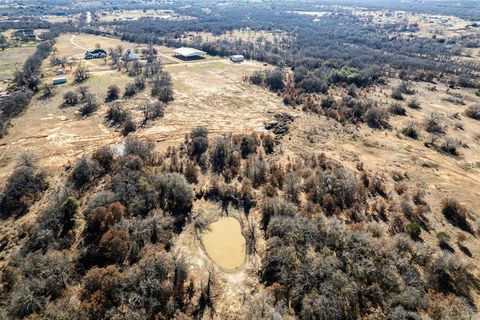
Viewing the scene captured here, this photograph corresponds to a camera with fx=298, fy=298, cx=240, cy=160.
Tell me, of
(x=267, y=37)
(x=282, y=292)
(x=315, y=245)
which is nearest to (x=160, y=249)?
(x=282, y=292)

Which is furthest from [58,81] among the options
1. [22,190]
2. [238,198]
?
[238,198]

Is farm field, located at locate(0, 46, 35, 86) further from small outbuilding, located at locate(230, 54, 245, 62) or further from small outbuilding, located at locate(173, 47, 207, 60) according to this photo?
small outbuilding, located at locate(230, 54, 245, 62)

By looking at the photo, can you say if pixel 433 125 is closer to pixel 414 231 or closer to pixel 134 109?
pixel 414 231

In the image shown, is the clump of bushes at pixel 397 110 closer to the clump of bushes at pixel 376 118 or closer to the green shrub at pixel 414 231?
the clump of bushes at pixel 376 118

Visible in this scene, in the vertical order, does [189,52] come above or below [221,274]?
above

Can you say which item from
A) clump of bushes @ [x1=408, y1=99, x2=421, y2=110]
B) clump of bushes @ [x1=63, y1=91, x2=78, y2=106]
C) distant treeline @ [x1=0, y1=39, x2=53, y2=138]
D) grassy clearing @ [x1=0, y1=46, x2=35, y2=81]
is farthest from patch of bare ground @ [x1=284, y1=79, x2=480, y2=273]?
grassy clearing @ [x1=0, y1=46, x2=35, y2=81]

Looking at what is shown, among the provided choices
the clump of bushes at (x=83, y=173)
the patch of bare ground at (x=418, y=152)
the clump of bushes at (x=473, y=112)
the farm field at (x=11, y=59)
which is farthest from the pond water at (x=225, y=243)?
the farm field at (x=11, y=59)
